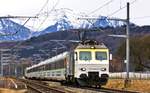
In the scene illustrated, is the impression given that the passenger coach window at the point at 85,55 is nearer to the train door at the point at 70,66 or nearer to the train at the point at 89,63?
the train at the point at 89,63

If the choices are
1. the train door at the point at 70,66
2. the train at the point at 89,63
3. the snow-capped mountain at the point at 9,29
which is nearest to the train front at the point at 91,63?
the train at the point at 89,63

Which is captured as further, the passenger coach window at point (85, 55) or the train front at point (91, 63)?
the passenger coach window at point (85, 55)

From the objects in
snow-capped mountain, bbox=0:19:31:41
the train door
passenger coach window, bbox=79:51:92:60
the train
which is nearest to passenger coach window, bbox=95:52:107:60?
the train

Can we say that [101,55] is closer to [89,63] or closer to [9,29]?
[89,63]

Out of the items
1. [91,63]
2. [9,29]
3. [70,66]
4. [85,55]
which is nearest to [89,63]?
[91,63]

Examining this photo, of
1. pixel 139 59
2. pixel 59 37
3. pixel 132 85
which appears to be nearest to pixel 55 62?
pixel 132 85

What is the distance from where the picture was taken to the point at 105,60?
137ft

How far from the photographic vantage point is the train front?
41.2 meters

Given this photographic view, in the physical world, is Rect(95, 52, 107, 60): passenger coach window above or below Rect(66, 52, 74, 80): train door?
above

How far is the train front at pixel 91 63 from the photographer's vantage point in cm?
4119

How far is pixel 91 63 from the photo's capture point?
41.5 meters

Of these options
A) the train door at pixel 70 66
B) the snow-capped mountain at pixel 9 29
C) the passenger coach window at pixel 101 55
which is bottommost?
the train door at pixel 70 66

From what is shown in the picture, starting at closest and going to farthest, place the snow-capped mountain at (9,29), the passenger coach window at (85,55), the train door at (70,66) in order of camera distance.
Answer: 1. the snow-capped mountain at (9,29)
2. the passenger coach window at (85,55)
3. the train door at (70,66)

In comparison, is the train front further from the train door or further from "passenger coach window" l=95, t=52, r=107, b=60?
the train door
